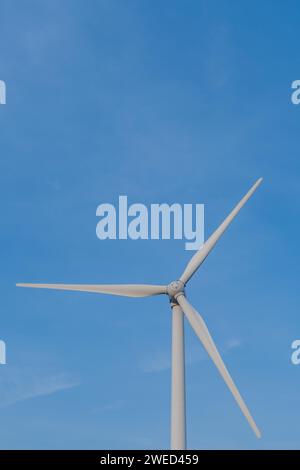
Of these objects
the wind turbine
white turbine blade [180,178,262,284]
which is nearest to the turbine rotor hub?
the wind turbine

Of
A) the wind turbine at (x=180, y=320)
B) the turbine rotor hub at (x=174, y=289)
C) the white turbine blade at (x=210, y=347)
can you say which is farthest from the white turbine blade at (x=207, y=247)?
the white turbine blade at (x=210, y=347)

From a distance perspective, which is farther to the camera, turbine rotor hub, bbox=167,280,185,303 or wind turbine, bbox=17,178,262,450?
turbine rotor hub, bbox=167,280,185,303

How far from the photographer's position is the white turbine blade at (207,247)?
125ft

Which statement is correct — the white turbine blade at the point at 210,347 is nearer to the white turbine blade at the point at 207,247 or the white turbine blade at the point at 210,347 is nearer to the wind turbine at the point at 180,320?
the wind turbine at the point at 180,320

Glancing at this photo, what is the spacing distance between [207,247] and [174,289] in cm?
409

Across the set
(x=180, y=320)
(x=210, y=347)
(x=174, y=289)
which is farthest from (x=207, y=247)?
(x=210, y=347)

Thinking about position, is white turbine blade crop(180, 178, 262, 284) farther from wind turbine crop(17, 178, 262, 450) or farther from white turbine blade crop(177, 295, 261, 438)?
white turbine blade crop(177, 295, 261, 438)

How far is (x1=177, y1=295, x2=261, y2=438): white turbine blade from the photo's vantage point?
33250 mm

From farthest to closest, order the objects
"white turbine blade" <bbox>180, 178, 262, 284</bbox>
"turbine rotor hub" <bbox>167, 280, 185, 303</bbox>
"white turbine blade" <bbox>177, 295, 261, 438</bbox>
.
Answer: "white turbine blade" <bbox>180, 178, 262, 284</bbox>
"turbine rotor hub" <bbox>167, 280, 185, 303</bbox>
"white turbine blade" <bbox>177, 295, 261, 438</bbox>

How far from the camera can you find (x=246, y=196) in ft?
138

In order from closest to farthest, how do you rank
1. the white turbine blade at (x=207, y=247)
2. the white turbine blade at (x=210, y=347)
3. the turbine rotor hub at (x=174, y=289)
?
the white turbine blade at (x=210, y=347) < the turbine rotor hub at (x=174, y=289) < the white turbine blade at (x=207, y=247)
